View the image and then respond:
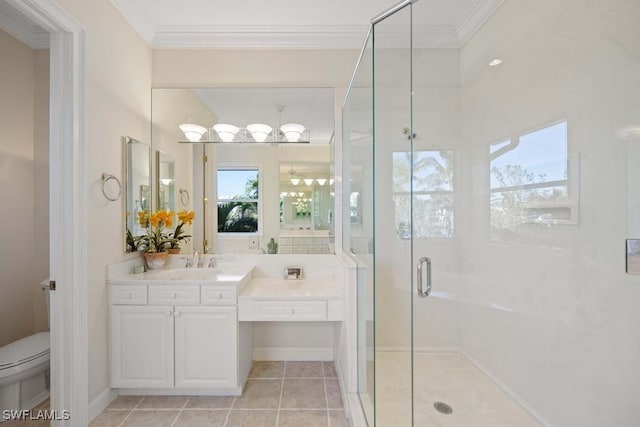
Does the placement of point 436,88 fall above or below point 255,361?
above

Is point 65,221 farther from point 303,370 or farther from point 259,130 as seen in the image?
point 303,370

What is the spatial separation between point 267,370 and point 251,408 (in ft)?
1.55

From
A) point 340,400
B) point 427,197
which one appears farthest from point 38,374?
point 427,197

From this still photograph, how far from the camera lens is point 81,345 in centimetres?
172

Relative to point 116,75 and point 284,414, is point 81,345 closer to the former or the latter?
point 284,414

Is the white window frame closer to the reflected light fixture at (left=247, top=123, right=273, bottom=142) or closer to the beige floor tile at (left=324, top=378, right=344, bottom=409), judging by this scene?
the reflected light fixture at (left=247, top=123, right=273, bottom=142)

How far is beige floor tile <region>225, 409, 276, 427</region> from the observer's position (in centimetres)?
180

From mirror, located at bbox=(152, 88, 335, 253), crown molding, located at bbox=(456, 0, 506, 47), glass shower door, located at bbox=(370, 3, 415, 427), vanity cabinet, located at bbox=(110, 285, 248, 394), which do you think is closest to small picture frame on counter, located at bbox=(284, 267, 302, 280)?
mirror, located at bbox=(152, 88, 335, 253)

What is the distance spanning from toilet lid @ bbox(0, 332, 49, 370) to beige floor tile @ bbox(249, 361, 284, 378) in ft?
4.44

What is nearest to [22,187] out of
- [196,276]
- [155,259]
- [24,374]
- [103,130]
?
[103,130]

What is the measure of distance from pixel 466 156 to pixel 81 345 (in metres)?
2.70

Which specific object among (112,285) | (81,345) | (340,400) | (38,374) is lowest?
(340,400)

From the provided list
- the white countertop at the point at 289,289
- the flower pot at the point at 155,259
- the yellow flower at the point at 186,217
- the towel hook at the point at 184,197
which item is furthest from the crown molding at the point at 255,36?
the white countertop at the point at 289,289

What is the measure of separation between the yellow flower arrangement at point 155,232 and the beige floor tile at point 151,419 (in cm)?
110
